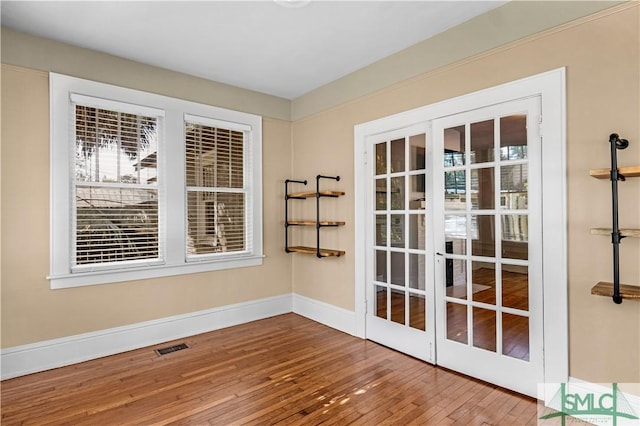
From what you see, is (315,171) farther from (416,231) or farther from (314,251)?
(416,231)

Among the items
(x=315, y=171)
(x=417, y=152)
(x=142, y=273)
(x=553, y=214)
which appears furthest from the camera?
(x=315, y=171)

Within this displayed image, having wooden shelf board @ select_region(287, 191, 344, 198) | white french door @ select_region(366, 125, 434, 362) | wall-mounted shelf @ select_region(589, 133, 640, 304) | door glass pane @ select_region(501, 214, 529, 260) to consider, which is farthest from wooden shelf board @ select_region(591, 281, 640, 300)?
wooden shelf board @ select_region(287, 191, 344, 198)

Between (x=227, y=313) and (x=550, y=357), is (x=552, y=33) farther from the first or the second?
(x=227, y=313)

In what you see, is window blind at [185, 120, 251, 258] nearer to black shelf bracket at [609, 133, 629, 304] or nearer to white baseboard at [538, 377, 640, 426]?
white baseboard at [538, 377, 640, 426]

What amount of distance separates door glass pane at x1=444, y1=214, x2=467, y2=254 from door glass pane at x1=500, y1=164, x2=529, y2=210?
0.35 metres

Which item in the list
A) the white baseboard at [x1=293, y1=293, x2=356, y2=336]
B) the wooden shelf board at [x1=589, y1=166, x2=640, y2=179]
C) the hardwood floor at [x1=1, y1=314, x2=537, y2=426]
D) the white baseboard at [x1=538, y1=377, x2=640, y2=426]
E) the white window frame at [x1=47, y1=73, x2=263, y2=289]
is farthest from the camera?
the white baseboard at [x1=293, y1=293, x2=356, y2=336]

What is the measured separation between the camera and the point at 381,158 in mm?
3545

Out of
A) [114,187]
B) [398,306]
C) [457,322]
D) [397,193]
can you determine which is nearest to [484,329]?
[457,322]

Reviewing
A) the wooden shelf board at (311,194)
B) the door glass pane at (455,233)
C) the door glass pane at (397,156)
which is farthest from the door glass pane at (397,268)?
the wooden shelf board at (311,194)

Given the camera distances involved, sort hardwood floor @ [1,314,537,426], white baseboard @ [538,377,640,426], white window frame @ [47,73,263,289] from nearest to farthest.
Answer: white baseboard @ [538,377,640,426] < hardwood floor @ [1,314,537,426] < white window frame @ [47,73,263,289]

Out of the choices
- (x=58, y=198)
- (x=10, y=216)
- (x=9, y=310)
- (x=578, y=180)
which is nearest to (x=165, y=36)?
(x=58, y=198)

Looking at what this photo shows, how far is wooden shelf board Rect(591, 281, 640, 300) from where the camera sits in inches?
75.5

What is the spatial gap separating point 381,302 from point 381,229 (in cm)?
74

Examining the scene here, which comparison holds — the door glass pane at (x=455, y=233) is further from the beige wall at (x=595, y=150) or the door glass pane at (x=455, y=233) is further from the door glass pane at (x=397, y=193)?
the beige wall at (x=595, y=150)
